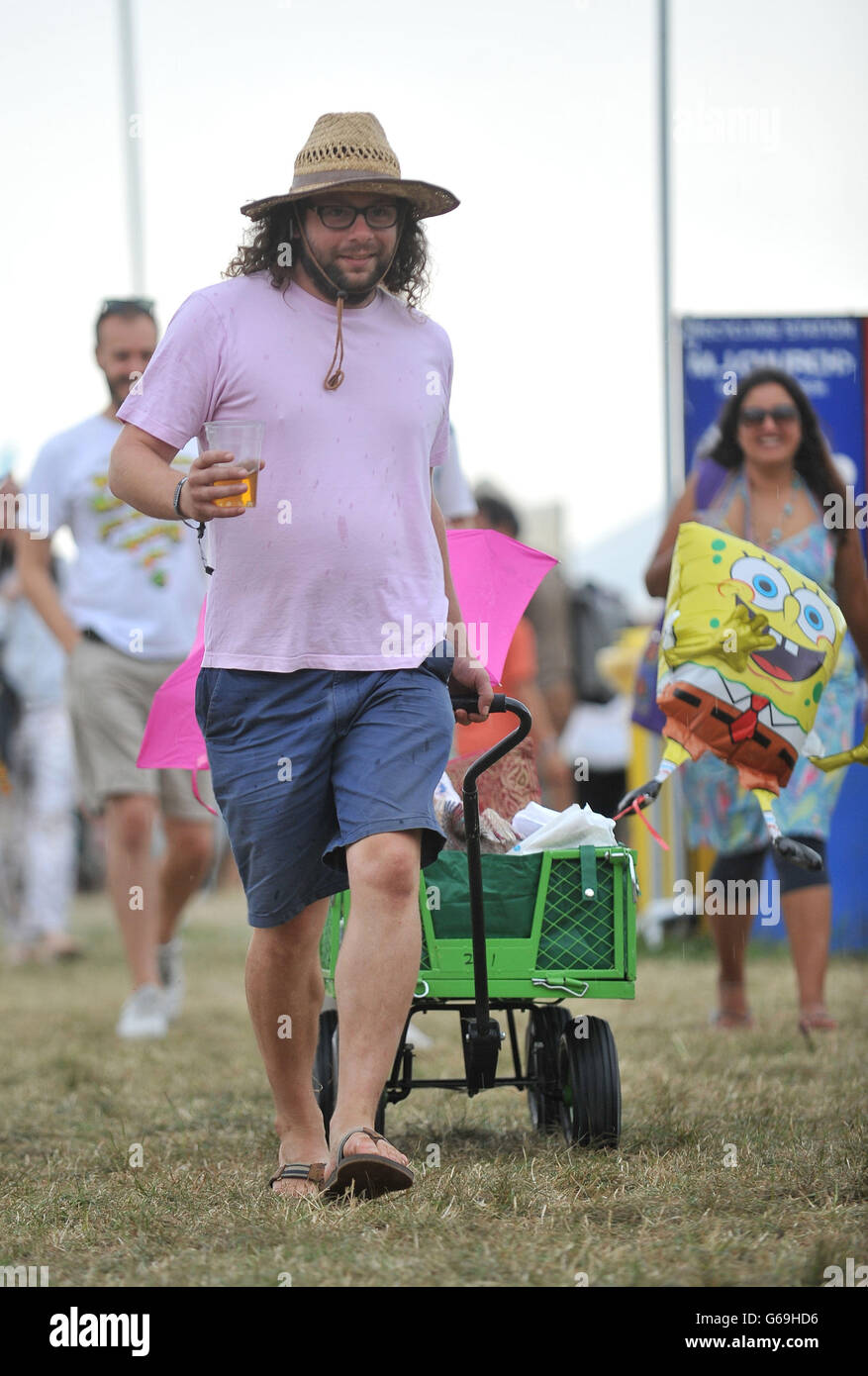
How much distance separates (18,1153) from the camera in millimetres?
4410

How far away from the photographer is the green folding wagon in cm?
401

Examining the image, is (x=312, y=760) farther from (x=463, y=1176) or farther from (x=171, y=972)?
(x=171, y=972)

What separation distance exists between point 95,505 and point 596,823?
3.09 m

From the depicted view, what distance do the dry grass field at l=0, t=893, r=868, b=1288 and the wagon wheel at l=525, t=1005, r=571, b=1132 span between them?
0.08m

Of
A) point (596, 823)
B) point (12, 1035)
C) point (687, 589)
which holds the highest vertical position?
point (687, 589)

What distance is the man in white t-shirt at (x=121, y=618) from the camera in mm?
6609

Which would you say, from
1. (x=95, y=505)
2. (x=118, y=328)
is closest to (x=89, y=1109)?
(x=95, y=505)

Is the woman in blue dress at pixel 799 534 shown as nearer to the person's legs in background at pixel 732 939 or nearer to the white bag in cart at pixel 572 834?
the person's legs in background at pixel 732 939

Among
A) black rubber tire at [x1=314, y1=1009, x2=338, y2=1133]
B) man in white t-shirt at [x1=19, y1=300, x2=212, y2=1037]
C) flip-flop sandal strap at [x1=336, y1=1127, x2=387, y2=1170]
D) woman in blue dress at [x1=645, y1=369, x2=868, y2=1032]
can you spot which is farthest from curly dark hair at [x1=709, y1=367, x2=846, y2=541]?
flip-flop sandal strap at [x1=336, y1=1127, x2=387, y2=1170]

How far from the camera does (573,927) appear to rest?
4059mm

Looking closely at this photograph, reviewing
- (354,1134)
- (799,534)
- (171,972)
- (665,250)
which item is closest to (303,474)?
(354,1134)

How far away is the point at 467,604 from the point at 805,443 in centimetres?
187

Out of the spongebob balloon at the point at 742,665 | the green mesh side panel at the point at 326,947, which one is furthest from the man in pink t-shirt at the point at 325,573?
the spongebob balloon at the point at 742,665
